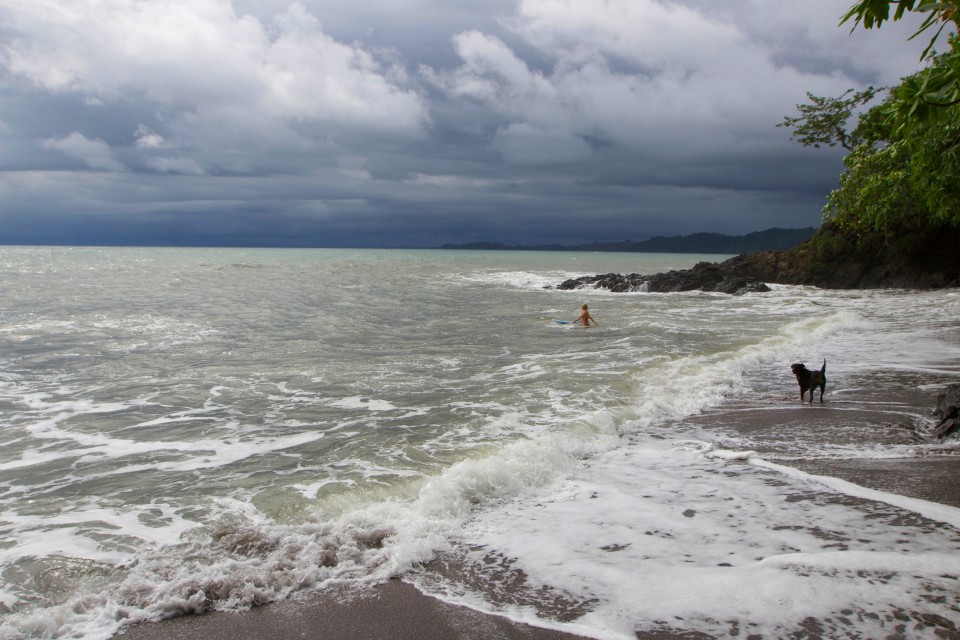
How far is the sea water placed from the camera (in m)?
3.79

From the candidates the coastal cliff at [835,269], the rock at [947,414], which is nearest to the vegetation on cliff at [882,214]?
the coastal cliff at [835,269]

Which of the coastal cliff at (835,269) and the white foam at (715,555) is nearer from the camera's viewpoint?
the white foam at (715,555)

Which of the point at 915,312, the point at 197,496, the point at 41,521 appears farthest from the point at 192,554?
the point at 915,312

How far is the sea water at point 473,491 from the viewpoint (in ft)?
12.4

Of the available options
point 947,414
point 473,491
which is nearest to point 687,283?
point 947,414

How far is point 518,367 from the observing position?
12.7m

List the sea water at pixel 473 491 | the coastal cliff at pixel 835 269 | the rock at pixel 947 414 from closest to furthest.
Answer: the sea water at pixel 473 491
the rock at pixel 947 414
the coastal cliff at pixel 835 269

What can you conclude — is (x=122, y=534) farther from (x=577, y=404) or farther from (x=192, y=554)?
(x=577, y=404)

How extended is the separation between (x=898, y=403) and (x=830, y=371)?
2912 millimetres

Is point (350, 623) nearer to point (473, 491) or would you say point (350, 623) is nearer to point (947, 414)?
point (473, 491)

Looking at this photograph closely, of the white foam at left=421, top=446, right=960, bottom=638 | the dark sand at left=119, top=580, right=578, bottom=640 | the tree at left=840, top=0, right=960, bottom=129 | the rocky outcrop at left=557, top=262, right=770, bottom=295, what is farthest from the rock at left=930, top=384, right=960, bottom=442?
the rocky outcrop at left=557, top=262, right=770, bottom=295

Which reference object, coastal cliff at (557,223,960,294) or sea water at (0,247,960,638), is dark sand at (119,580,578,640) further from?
coastal cliff at (557,223,960,294)

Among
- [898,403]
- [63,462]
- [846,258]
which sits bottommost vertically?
[63,462]

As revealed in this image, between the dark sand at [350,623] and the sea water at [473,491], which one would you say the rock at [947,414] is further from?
the dark sand at [350,623]
